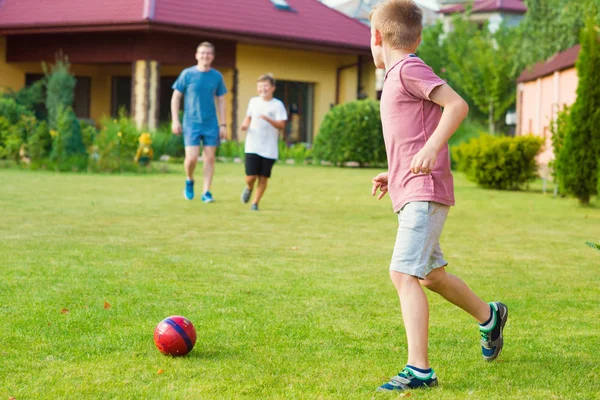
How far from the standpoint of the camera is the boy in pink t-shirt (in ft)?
13.3

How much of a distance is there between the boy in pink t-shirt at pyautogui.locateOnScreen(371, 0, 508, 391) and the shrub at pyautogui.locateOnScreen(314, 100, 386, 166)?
20.9 m

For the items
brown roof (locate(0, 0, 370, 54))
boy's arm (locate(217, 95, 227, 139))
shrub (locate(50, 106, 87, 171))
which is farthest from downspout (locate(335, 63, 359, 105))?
boy's arm (locate(217, 95, 227, 139))

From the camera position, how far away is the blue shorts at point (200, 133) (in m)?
13.2

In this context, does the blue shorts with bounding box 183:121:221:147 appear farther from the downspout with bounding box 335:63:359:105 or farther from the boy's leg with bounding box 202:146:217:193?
the downspout with bounding box 335:63:359:105

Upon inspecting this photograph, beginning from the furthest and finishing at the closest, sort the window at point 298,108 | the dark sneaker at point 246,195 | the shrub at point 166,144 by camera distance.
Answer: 1. the window at point 298,108
2. the shrub at point 166,144
3. the dark sneaker at point 246,195

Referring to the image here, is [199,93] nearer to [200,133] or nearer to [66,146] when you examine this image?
[200,133]

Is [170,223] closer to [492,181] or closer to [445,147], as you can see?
[445,147]

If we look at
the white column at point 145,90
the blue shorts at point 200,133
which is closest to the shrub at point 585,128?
the blue shorts at point 200,133

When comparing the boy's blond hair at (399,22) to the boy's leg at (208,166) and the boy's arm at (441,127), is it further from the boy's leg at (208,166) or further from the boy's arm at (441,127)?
the boy's leg at (208,166)

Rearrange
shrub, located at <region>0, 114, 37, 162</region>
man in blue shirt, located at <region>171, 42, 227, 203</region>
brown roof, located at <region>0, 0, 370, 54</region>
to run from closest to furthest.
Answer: man in blue shirt, located at <region>171, 42, 227, 203</region>
shrub, located at <region>0, 114, 37, 162</region>
brown roof, located at <region>0, 0, 370, 54</region>

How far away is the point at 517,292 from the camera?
6.59 meters

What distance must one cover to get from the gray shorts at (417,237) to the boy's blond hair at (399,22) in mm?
723

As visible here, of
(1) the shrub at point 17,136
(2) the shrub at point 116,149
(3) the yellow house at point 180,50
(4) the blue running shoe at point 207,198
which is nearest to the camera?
(4) the blue running shoe at point 207,198

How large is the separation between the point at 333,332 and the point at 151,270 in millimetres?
2298
